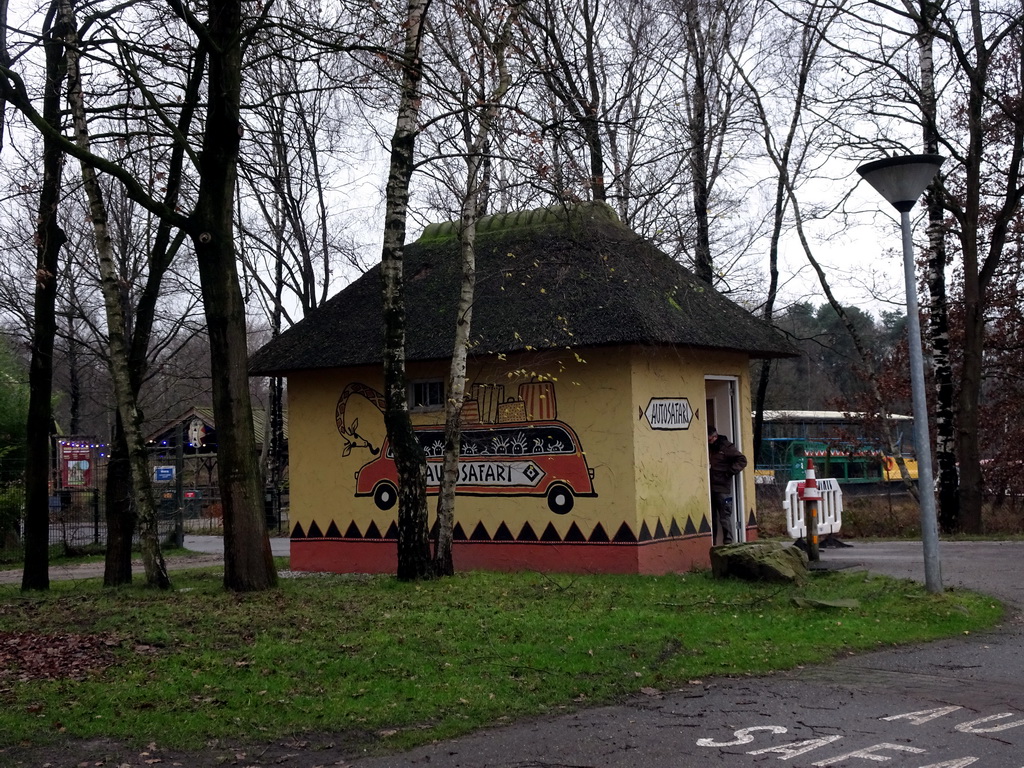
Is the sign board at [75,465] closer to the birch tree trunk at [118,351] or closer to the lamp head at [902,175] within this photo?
the birch tree trunk at [118,351]

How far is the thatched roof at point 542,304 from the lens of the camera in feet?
46.8

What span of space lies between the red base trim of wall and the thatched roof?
281 cm

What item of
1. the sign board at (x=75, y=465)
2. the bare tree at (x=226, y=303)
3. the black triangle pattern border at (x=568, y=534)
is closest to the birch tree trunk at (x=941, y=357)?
the black triangle pattern border at (x=568, y=534)

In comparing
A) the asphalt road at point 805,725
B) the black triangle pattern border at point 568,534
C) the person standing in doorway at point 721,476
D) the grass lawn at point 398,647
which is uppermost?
the person standing in doorway at point 721,476

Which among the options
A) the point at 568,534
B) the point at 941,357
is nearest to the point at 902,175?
the point at 568,534

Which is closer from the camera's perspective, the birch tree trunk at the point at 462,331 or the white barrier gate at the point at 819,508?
the birch tree trunk at the point at 462,331

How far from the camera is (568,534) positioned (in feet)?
47.7

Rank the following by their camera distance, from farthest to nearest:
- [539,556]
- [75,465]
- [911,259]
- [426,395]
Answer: [75,465], [426,395], [539,556], [911,259]

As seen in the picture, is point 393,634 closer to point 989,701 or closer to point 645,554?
point 989,701

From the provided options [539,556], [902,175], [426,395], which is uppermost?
[902,175]

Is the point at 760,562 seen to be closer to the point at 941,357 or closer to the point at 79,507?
the point at 941,357

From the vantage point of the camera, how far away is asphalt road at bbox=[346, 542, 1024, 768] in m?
5.90

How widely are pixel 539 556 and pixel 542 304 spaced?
359 centimetres

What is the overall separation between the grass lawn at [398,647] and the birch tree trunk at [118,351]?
819 millimetres
